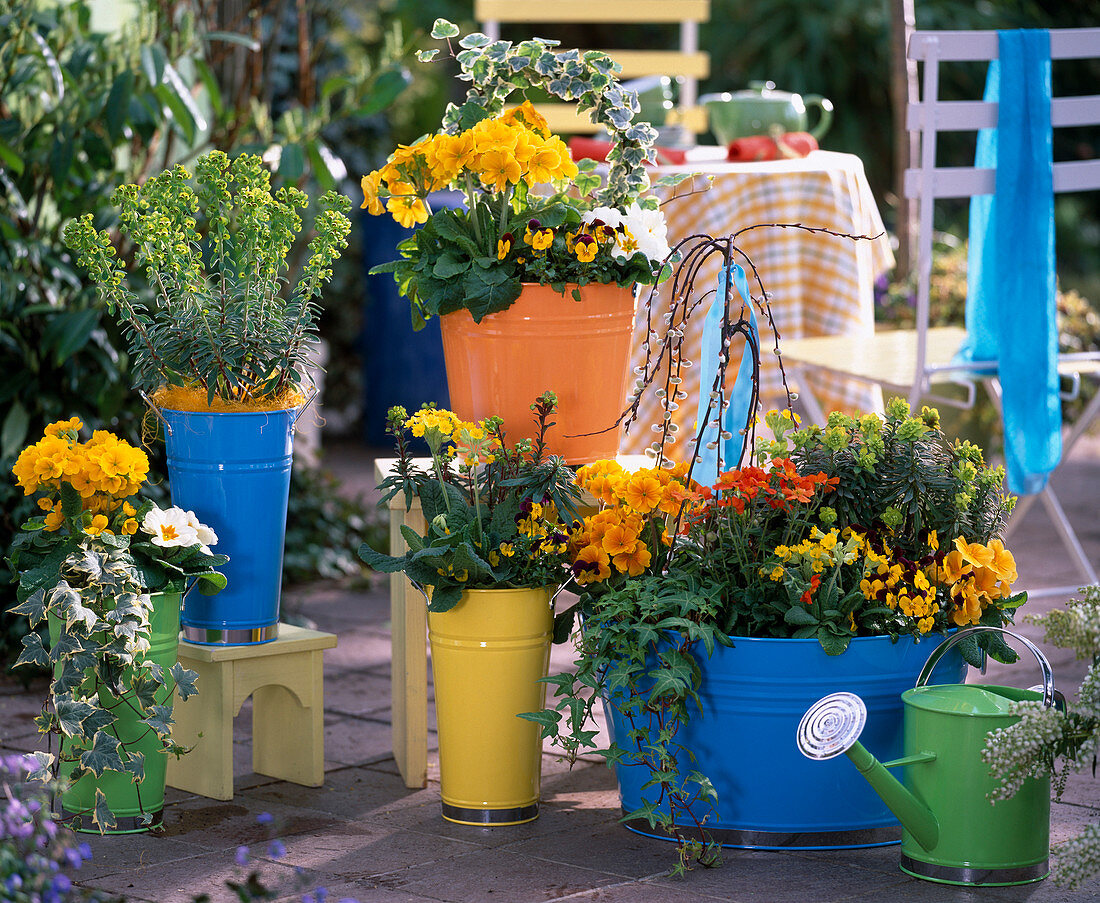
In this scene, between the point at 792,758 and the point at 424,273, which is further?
the point at 424,273

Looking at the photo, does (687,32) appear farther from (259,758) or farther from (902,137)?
(259,758)

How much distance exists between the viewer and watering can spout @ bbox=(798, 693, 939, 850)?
205cm

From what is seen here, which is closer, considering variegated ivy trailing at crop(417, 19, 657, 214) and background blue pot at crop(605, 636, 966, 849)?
background blue pot at crop(605, 636, 966, 849)

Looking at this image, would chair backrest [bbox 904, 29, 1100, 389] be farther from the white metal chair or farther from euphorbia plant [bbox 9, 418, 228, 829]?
euphorbia plant [bbox 9, 418, 228, 829]

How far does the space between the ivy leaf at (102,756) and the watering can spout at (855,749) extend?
0.99m

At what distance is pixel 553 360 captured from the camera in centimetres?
250

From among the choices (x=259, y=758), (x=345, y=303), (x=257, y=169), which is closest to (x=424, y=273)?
(x=257, y=169)

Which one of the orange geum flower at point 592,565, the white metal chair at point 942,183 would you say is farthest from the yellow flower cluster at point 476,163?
the white metal chair at point 942,183

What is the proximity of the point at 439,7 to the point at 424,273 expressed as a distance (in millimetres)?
9447

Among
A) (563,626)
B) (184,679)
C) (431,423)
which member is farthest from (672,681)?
(184,679)

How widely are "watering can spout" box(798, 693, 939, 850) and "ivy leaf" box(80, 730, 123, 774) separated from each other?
987 millimetres

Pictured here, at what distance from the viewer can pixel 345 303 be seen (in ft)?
20.0

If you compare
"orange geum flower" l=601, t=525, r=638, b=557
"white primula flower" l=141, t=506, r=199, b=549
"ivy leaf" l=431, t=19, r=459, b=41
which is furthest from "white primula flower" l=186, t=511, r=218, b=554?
"ivy leaf" l=431, t=19, r=459, b=41

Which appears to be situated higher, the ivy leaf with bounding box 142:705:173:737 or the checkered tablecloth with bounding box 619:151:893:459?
the checkered tablecloth with bounding box 619:151:893:459
